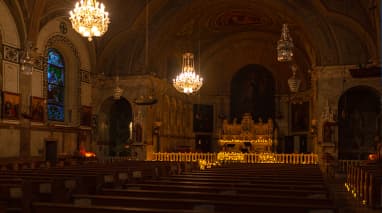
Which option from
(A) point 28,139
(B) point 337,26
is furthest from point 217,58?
(A) point 28,139

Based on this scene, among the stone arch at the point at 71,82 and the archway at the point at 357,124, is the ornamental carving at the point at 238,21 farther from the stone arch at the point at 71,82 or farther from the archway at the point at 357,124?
the stone arch at the point at 71,82

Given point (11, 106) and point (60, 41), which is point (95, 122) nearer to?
point (60, 41)

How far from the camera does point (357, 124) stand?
79.5ft

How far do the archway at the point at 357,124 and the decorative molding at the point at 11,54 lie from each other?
15961 millimetres

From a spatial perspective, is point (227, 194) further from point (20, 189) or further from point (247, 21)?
point (247, 21)

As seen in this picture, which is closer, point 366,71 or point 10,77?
point 366,71

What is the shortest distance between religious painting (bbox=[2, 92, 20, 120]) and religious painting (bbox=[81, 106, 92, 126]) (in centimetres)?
534

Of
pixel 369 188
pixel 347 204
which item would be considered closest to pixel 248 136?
pixel 347 204

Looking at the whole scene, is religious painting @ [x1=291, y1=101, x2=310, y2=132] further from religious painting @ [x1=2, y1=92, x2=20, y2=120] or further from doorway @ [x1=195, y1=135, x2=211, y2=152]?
religious painting @ [x1=2, y1=92, x2=20, y2=120]

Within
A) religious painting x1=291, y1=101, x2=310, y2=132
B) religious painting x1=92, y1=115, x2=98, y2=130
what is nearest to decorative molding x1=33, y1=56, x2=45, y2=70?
religious painting x1=92, y1=115, x2=98, y2=130

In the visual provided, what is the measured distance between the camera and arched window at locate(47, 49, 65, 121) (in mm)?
22516

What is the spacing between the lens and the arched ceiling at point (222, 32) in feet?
72.2

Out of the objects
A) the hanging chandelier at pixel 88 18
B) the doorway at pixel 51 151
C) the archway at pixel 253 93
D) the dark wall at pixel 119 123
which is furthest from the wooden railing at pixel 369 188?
the archway at pixel 253 93

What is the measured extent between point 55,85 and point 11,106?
4547 millimetres
